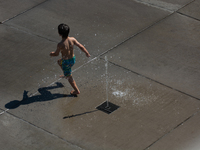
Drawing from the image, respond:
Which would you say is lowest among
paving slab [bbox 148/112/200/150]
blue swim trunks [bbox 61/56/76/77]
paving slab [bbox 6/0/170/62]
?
paving slab [bbox 148/112/200/150]

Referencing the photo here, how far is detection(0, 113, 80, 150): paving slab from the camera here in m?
6.37

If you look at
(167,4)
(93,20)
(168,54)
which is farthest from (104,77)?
(167,4)

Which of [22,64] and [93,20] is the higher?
[93,20]

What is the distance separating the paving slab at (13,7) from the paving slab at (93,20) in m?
0.23

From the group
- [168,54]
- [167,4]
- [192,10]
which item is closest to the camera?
[168,54]

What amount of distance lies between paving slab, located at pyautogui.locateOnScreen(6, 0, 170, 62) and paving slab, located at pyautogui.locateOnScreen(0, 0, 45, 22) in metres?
0.23

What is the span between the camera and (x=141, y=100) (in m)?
7.35

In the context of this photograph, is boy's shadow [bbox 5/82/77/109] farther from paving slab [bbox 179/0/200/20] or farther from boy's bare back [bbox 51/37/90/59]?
paving slab [bbox 179/0/200/20]

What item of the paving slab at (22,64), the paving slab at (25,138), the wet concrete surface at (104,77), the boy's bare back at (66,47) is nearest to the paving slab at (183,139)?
the wet concrete surface at (104,77)

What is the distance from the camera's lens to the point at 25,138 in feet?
21.5

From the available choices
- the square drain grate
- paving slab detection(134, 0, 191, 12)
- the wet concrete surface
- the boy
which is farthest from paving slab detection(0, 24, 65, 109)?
paving slab detection(134, 0, 191, 12)

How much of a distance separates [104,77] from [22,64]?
1.79 metres

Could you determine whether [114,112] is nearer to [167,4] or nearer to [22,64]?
[22,64]

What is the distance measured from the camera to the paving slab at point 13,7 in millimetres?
10326
